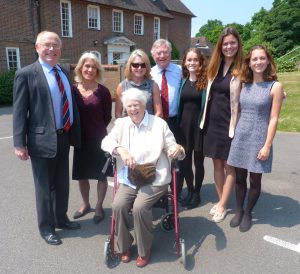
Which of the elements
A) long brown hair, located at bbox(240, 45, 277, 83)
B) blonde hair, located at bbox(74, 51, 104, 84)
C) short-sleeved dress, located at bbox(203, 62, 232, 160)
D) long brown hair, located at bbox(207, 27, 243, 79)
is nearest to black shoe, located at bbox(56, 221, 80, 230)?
blonde hair, located at bbox(74, 51, 104, 84)

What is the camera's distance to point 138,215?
3113 mm

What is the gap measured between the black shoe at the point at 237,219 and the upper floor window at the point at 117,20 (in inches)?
936

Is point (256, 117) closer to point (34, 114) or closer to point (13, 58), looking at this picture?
point (34, 114)

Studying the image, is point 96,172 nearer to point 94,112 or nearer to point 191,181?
point 94,112

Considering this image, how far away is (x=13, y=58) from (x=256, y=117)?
18.5 metres

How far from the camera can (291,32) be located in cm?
4234

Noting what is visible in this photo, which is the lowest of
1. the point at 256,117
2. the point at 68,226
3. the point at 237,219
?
the point at 68,226

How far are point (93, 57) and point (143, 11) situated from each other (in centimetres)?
2513

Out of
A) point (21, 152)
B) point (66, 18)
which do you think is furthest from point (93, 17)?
point (21, 152)

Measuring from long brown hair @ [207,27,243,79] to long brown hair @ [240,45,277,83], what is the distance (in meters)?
0.08

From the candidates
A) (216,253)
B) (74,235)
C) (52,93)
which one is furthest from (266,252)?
(52,93)

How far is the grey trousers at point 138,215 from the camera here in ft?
10.3

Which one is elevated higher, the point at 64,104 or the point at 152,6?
the point at 152,6

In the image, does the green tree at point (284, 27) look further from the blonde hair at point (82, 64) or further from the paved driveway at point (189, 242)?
the blonde hair at point (82, 64)
